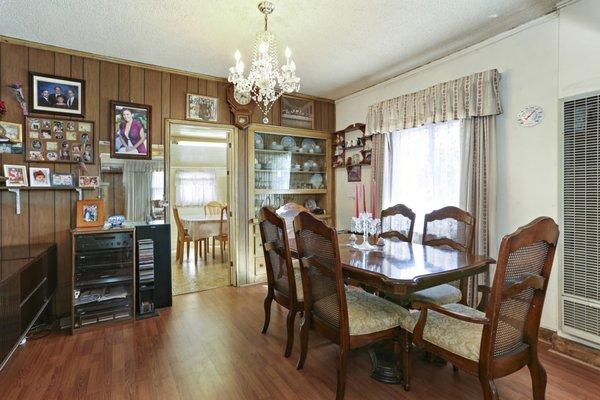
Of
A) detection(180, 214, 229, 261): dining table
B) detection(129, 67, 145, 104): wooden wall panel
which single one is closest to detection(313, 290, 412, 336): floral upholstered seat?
detection(129, 67, 145, 104): wooden wall panel

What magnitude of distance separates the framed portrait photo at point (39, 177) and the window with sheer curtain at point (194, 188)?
4.02m

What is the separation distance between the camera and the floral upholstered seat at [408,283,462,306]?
7.23 ft

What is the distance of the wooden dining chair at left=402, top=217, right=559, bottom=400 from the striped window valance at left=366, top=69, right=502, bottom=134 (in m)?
1.77

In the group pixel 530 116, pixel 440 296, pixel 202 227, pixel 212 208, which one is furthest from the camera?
pixel 212 208

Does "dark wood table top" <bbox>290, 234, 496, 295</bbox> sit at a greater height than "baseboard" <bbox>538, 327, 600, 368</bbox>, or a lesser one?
greater

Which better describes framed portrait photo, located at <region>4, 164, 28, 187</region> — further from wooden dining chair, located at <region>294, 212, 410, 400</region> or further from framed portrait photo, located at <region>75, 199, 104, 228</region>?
wooden dining chair, located at <region>294, 212, 410, 400</region>

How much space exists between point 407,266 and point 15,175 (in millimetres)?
3426

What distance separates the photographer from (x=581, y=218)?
7.45ft

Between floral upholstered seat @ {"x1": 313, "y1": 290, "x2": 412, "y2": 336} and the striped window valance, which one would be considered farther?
the striped window valance

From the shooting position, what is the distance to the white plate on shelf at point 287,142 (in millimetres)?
4676

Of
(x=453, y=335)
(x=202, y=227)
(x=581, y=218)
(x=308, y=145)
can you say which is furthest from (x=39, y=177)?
(x=581, y=218)

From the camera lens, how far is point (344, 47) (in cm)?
312

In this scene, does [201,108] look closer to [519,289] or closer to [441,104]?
[441,104]

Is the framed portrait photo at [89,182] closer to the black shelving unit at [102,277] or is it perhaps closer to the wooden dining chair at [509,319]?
the black shelving unit at [102,277]
